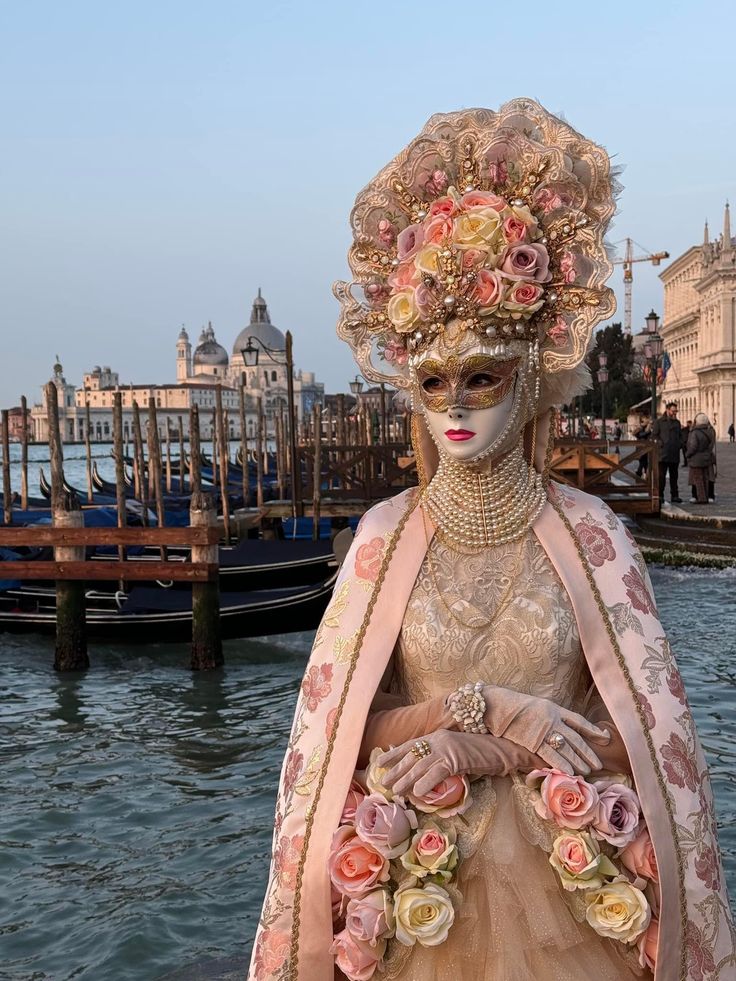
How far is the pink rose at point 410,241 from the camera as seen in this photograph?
7.95 feet

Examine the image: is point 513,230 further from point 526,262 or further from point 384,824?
point 384,824

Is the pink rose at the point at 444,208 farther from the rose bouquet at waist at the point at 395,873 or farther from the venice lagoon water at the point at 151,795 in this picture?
the venice lagoon water at the point at 151,795

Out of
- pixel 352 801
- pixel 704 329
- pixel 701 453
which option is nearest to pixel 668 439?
pixel 701 453

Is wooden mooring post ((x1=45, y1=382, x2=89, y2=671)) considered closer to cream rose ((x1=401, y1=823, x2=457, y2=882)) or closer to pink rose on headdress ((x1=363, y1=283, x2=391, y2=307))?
pink rose on headdress ((x1=363, y1=283, x2=391, y2=307))

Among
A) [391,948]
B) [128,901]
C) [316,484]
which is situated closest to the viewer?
[391,948]

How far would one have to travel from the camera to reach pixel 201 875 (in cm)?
570

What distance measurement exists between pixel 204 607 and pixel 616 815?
349 inches

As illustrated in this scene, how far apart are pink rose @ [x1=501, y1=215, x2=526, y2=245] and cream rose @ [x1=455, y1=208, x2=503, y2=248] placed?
1cm

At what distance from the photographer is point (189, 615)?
1229cm

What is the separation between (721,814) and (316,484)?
10.4 metres

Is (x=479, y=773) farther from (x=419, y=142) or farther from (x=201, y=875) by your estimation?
(x=201, y=875)

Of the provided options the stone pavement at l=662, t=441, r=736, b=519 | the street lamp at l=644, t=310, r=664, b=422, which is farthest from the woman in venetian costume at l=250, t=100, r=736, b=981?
the street lamp at l=644, t=310, r=664, b=422

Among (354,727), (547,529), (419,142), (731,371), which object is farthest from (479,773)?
(731,371)

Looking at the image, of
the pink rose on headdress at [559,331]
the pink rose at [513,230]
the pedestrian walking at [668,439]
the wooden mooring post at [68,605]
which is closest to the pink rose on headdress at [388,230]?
the pink rose at [513,230]
